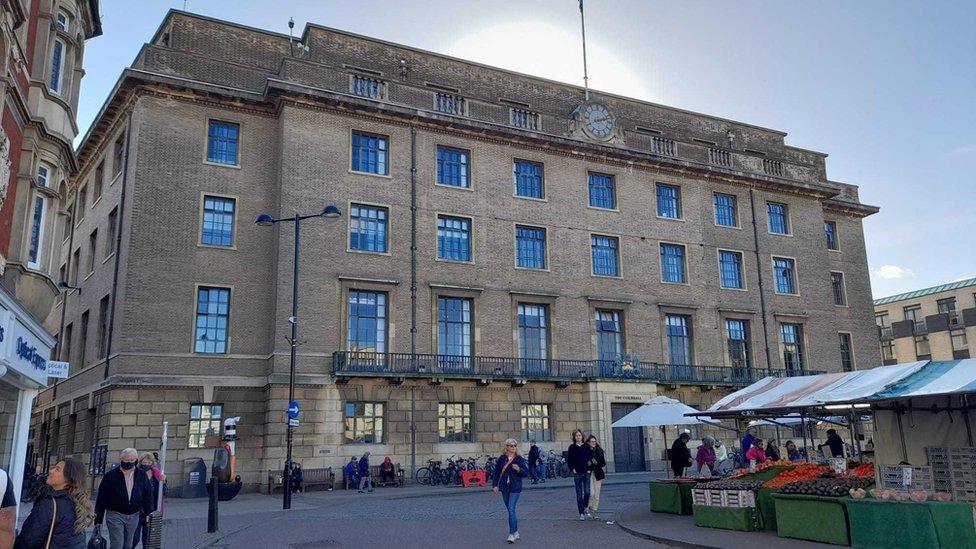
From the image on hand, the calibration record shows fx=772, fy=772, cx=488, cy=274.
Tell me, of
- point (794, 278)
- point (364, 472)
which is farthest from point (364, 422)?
point (794, 278)

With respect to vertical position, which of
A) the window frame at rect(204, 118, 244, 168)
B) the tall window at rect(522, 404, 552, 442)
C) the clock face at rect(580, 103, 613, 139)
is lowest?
the tall window at rect(522, 404, 552, 442)

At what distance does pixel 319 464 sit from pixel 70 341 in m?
15.2

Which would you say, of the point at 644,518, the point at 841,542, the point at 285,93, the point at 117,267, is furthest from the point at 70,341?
the point at 841,542

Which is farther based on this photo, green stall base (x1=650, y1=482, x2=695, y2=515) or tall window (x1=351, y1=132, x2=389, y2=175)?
tall window (x1=351, y1=132, x2=389, y2=175)

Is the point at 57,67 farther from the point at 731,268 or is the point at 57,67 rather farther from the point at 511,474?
the point at 731,268

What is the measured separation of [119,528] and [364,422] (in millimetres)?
19995

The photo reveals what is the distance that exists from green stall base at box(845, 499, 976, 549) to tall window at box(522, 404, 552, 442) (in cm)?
2173

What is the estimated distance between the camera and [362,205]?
31.5 m

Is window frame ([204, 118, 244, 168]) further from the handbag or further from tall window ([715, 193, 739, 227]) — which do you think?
the handbag

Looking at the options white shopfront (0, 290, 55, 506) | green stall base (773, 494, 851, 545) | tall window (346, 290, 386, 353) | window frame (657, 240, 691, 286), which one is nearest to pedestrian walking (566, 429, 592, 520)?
green stall base (773, 494, 851, 545)

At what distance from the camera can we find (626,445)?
3488 cm

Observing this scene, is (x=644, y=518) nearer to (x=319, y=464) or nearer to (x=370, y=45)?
(x=319, y=464)

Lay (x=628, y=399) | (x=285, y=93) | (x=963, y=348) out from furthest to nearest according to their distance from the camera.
→ (x=963, y=348) → (x=628, y=399) → (x=285, y=93)

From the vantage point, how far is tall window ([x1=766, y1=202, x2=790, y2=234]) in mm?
42156
